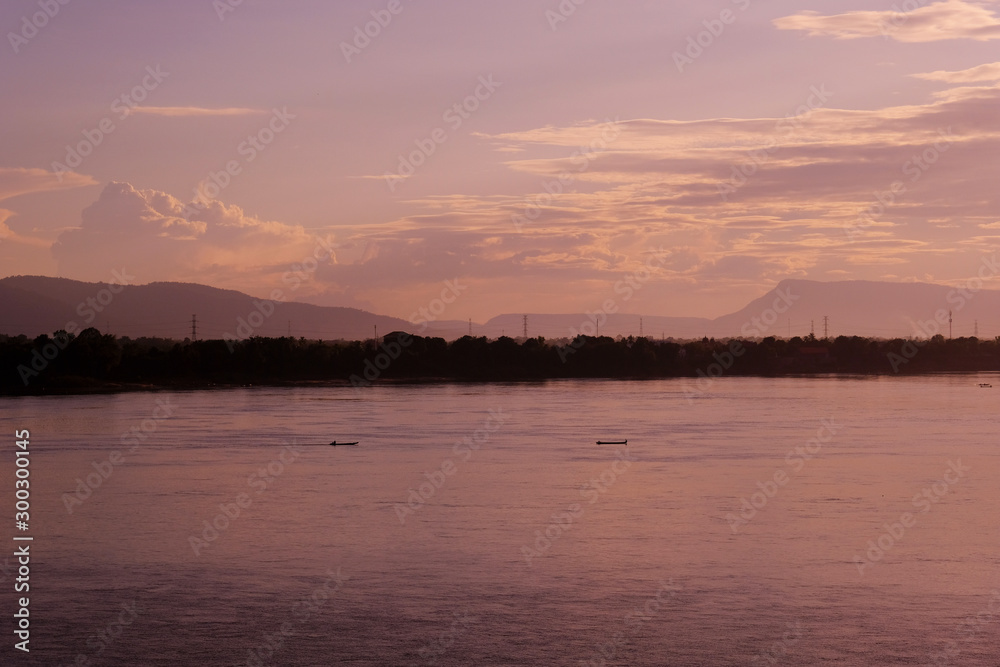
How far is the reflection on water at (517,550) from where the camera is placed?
19.8 metres

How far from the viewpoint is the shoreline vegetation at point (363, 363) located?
424 ft

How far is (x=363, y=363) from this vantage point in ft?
532

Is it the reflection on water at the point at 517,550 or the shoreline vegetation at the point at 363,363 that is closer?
the reflection on water at the point at 517,550

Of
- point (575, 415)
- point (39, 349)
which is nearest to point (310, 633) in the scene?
point (575, 415)

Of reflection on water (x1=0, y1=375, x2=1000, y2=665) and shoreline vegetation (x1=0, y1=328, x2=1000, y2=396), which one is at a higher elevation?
shoreline vegetation (x1=0, y1=328, x2=1000, y2=396)

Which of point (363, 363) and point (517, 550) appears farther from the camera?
point (363, 363)

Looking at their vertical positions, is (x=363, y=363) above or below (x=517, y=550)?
above

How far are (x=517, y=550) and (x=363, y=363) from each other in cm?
13619

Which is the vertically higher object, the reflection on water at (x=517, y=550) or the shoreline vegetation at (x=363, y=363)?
the shoreline vegetation at (x=363, y=363)

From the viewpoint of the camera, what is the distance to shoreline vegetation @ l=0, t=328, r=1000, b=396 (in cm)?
12938

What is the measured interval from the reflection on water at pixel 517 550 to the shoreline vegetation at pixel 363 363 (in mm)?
70134

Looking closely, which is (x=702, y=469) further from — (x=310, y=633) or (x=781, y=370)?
(x=781, y=370)

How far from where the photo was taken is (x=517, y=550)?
90.3 feet

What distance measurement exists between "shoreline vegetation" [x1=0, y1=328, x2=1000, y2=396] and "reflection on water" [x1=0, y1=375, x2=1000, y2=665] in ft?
230
